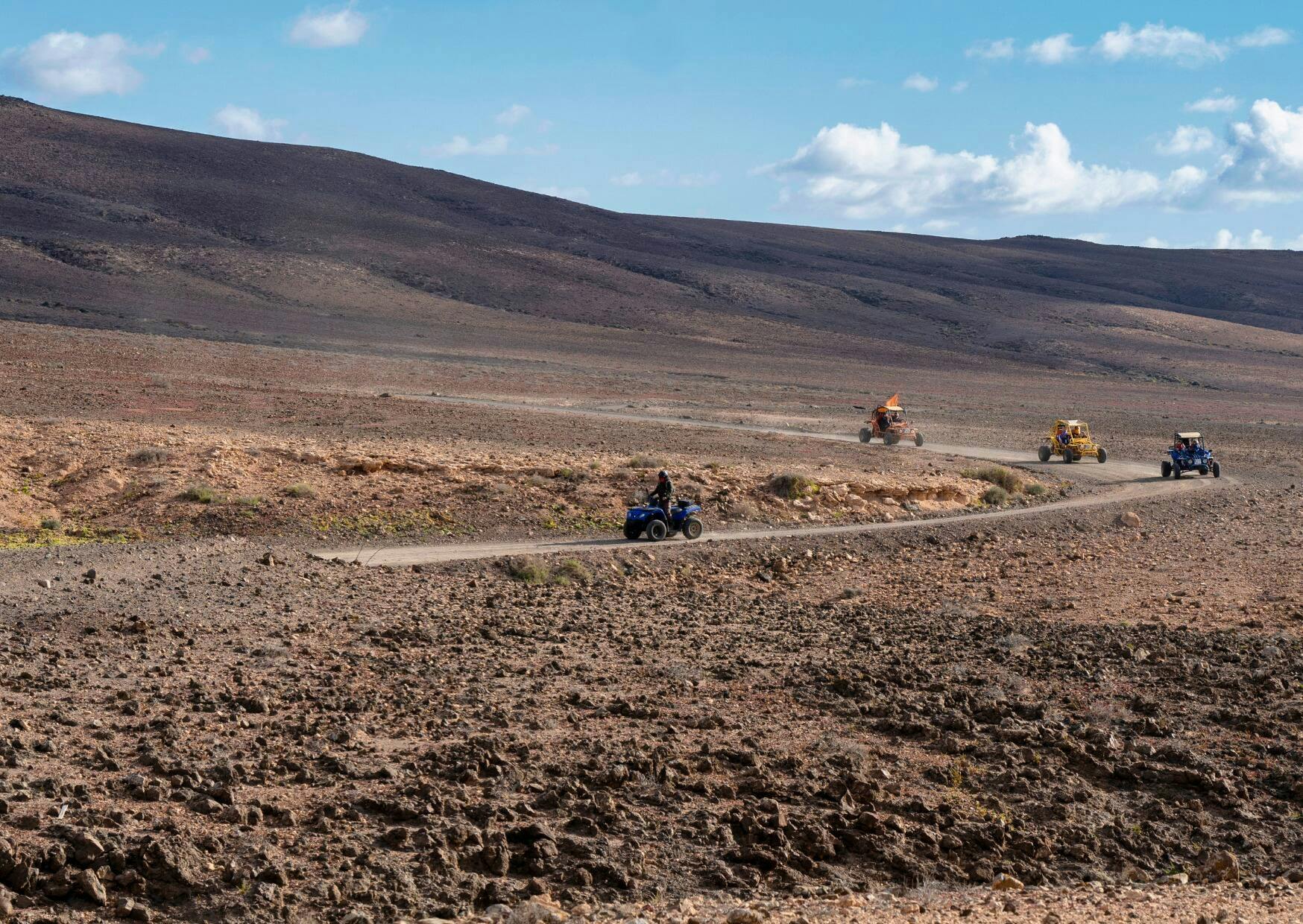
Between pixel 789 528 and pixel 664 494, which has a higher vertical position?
pixel 664 494

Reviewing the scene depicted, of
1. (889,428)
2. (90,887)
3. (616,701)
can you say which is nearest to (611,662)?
(616,701)

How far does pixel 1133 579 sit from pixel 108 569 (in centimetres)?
1662

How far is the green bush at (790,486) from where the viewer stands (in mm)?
29484

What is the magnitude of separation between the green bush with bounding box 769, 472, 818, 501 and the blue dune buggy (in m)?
14.8

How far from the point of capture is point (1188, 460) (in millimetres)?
39188

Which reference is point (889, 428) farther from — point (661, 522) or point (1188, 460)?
point (661, 522)

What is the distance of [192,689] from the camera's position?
43.9 feet

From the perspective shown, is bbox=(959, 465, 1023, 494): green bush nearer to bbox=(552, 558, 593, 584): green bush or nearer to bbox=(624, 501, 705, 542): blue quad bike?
bbox=(624, 501, 705, 542): blue quad bike

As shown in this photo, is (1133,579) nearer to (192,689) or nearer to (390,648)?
(390,648)

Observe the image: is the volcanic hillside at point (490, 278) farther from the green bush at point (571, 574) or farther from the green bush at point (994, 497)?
the green bush at point (571, 574)

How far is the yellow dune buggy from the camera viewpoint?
41.7m

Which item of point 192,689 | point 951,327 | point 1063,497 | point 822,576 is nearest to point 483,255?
point 951,327

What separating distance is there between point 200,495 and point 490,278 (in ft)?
271

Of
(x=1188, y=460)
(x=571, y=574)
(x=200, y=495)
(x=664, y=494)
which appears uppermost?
(x=1188, y=460)
